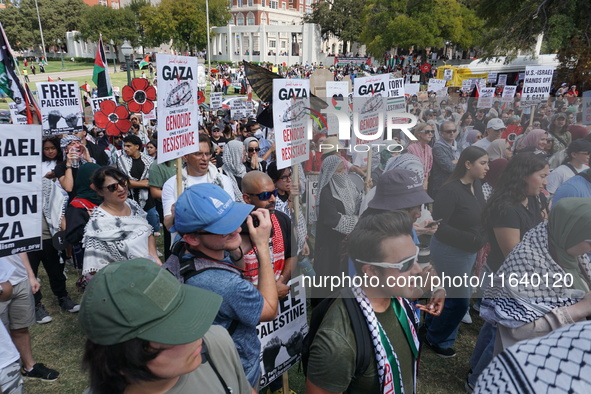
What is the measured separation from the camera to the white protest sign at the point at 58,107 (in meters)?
6.73

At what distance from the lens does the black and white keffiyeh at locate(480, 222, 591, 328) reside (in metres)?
2.16

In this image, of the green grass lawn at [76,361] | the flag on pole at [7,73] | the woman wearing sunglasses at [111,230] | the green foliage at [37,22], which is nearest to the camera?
the woman wearing sunglasses at [111,230]

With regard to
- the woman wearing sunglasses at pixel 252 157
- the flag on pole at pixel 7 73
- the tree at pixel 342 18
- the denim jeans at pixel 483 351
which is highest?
the tree at pixel 342 18

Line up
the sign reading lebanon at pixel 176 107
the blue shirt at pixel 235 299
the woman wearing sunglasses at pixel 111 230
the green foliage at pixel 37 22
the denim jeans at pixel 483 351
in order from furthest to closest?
1. the green foliage at pixel 37 22
2. the sign reading lebanon at pixel 176 107
3. the woman wearing sunglasses at pixel 111 230
4. the denim jeans at pixel 483 351
5. the blue shirt at pixel 235 299

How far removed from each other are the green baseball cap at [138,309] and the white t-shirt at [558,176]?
2.09m

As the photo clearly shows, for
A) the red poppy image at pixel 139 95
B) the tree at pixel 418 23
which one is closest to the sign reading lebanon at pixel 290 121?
the red poppy image at pixel 139 95

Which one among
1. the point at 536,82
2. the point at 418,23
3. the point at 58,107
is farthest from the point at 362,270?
the point at 418,23

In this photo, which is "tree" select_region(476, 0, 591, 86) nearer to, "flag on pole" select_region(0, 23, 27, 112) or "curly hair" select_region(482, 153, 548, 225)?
"curly hair" select_region(482, 153, 548, 225)

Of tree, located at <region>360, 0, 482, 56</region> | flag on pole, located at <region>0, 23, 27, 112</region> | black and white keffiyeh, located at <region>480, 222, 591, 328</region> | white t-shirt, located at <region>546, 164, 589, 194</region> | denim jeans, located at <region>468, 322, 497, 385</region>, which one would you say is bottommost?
denim jeans, located at <region>468, 322, 497, 385</region>

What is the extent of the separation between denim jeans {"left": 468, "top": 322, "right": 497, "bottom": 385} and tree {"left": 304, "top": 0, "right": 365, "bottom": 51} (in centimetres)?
7102

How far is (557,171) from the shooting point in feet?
7.95

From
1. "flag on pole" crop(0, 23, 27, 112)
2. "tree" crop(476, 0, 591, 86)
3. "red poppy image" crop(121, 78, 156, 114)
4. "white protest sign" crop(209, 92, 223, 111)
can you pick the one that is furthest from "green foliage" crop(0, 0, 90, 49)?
"flag on pole" crop(0, 23, 27, 112)

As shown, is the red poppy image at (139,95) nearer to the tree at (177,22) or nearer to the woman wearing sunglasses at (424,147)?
the woman wearing sunglasses at (424,147)

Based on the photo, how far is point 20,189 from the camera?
8.77ft
